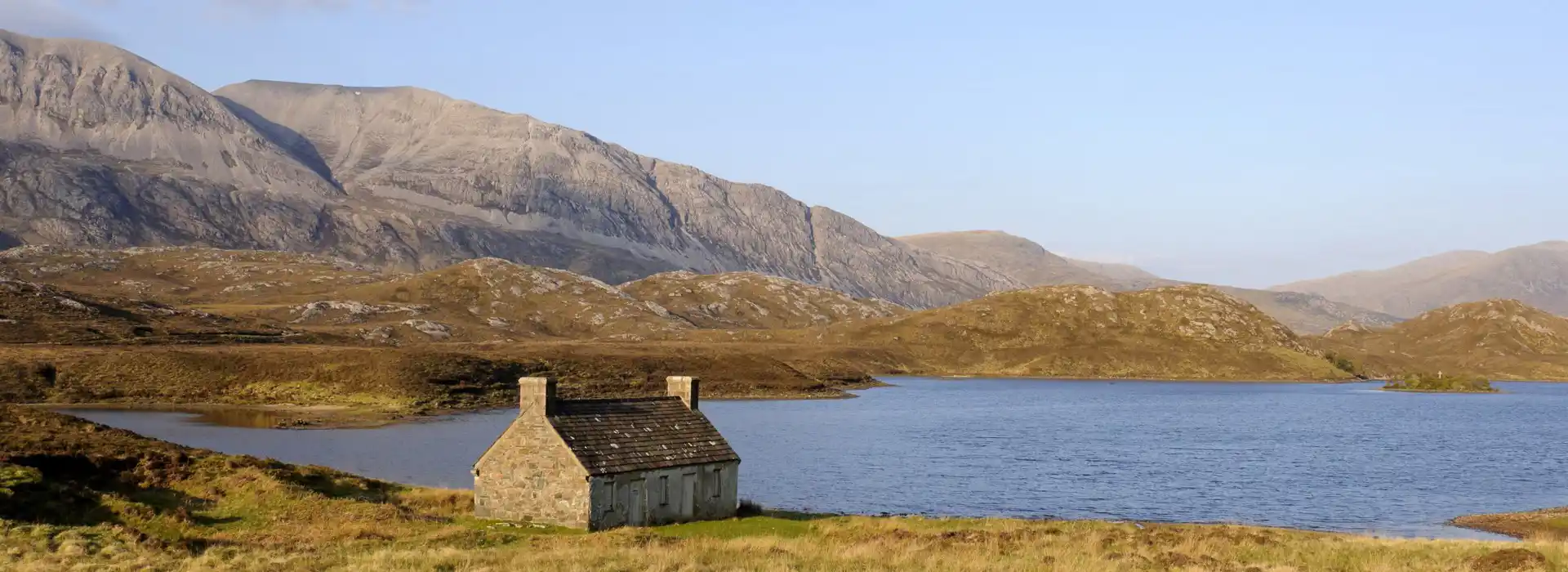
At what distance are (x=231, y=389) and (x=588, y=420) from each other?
344 ft

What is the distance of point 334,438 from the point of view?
102 meters

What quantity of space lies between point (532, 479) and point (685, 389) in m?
10.6

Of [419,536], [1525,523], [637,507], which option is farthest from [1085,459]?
[419,536]

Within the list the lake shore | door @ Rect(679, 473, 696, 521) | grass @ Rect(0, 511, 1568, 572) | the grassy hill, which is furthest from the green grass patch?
the grassy hill

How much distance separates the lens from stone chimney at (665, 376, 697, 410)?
55594 mm

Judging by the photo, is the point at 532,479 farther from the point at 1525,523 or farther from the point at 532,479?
the point at 1525,523

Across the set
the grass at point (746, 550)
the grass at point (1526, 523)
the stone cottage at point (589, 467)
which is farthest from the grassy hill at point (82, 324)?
the grass at point (1526, 523)

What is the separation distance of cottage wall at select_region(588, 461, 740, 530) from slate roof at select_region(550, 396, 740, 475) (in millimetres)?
398

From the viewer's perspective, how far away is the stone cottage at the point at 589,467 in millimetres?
46312

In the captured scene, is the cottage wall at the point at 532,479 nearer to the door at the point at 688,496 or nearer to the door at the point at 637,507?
the door at the point at 637,507

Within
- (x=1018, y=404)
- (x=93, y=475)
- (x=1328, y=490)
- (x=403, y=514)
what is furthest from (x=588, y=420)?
(x=1018, y=404)

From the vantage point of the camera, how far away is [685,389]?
56.2m

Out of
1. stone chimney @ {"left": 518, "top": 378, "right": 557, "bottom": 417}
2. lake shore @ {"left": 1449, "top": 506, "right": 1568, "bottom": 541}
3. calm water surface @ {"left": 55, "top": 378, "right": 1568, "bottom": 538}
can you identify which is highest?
stone chimney @ {"left": 518, "top": 378, "right": 557, "bottom": 417}

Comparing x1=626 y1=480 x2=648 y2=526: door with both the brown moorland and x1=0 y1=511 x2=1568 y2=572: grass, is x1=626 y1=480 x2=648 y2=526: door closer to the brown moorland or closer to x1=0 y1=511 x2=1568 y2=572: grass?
x1=0 y1=511 x2=1568 y2=572: grass
